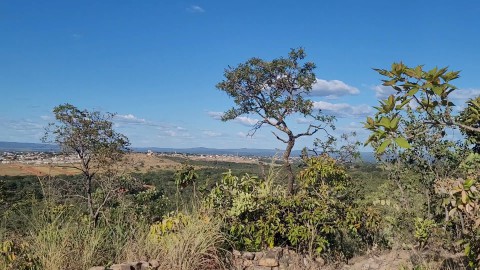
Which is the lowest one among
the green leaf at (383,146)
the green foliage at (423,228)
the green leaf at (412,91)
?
the green foliage at (423,228)

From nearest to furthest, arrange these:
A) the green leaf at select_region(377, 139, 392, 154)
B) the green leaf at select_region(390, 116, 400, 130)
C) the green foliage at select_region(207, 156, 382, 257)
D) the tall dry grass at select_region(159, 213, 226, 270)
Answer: the green leaf at select_region(377, 139, 392, 154) → the green leaf at select_region(390, 116, 400, 130) → the tall dry grass at select_region(159, 213, 226, 270) → the green foliage at select_region(207, 156, 382, 257)

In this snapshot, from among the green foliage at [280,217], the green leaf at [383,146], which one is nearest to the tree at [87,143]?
the green foliage at [280,217]

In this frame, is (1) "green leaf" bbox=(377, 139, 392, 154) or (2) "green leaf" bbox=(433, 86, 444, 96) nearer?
(1) "green leaf" bbox=(377, 139, 392, 154)

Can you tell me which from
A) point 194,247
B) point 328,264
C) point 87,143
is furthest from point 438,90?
point 87,143

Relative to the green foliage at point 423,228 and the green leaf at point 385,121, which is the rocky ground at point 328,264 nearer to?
the green foliage at point 423,228

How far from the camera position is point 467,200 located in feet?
9.12

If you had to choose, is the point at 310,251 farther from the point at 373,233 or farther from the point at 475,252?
the point at 475,252

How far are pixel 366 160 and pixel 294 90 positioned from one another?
3.76m

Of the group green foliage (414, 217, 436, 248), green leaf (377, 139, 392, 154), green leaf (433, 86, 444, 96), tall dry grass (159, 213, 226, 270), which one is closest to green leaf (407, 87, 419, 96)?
green leaf (433, 86, 444, 96)

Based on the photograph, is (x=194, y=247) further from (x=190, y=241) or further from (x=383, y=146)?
(x=383, y=146)

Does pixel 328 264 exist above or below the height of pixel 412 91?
below

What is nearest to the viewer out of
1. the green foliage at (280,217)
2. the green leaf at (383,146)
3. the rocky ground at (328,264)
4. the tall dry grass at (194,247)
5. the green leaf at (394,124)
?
the green leaf at (383,146)

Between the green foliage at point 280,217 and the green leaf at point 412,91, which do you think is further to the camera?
the green foliage at point 280,217

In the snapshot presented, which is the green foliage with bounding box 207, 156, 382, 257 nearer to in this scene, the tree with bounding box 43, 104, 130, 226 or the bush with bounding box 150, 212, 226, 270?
the bush with bounding box 150, 212, 226, 270
